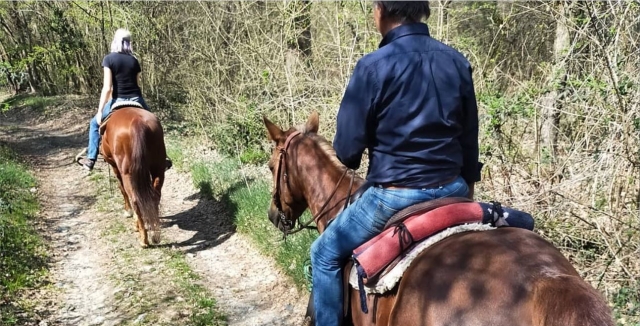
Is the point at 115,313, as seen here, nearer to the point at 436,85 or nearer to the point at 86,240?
Answer: the point at 86,240

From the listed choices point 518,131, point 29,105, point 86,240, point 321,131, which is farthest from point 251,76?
point 29,105

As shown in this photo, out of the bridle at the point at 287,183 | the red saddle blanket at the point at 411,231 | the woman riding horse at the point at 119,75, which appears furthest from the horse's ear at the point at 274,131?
the woman riding horse at the point at 119,75

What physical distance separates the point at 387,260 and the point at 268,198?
203 inches

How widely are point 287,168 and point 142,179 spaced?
3983mm

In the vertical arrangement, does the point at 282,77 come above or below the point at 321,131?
above

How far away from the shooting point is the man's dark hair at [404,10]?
264cm

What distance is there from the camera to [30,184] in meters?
9.94

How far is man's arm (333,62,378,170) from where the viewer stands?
265 centimetres

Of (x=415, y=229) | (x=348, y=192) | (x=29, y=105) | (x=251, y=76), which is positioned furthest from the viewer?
(x=29, y=105)

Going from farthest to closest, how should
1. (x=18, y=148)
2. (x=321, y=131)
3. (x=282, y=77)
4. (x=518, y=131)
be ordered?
1. (x=18, y=148)
2. (x=282, y=77)
3. (x=321, y=131)
4. (x=518, y=131)

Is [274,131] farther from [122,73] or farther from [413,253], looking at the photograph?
[122,73]

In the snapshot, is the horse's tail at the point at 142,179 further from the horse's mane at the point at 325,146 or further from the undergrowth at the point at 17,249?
the horse's mane at the point at 325,146

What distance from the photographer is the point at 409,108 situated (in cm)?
262

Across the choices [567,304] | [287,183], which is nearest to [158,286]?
[287,183]
